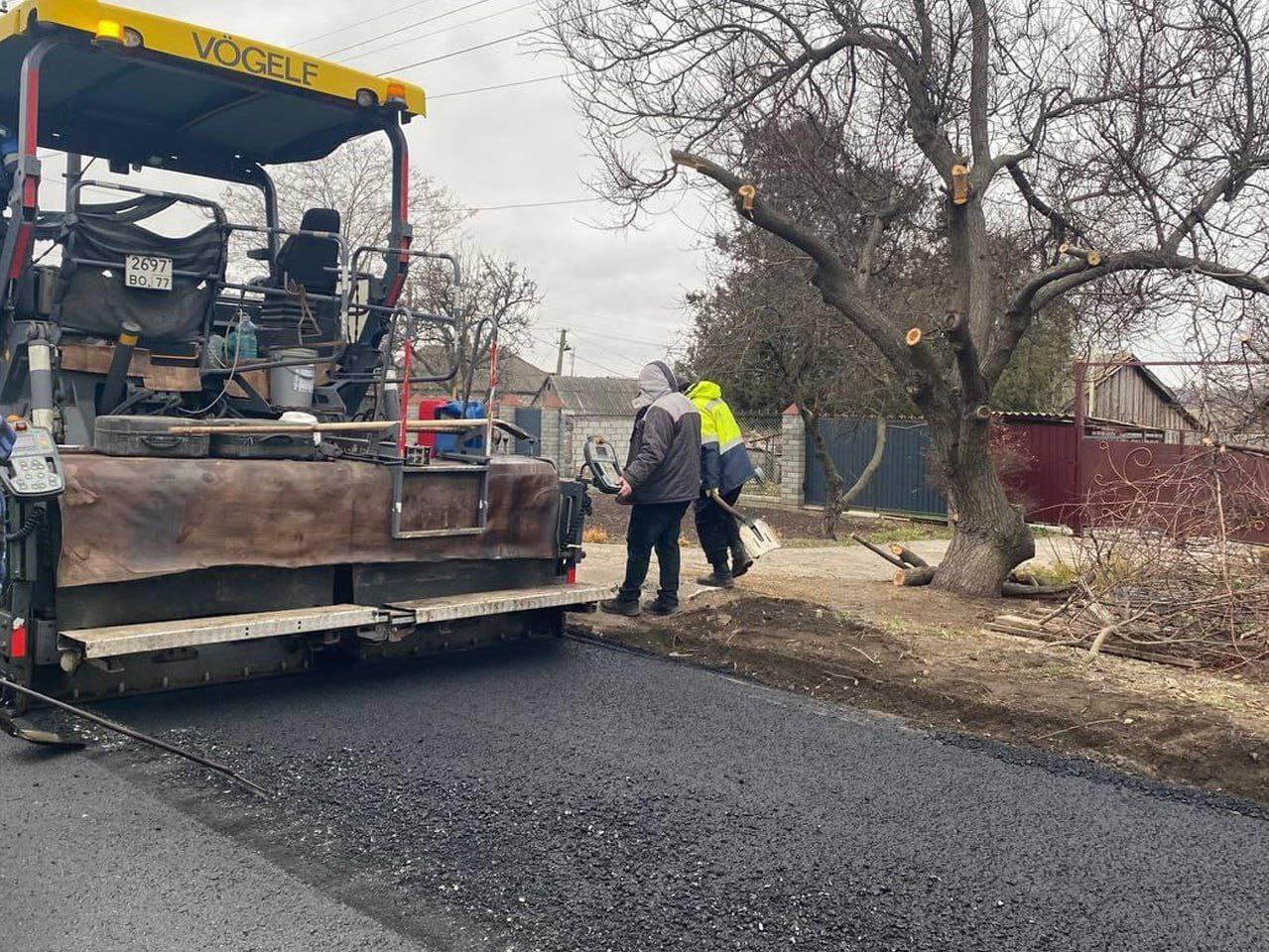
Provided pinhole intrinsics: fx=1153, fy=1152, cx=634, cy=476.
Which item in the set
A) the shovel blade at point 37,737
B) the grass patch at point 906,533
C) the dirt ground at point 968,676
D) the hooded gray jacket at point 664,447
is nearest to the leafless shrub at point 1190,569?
the dirt ground at point 968,676

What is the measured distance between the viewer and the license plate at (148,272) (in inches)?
218

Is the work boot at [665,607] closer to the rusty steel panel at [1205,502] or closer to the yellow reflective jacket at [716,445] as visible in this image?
the yellow reflective jacket at [716,445]

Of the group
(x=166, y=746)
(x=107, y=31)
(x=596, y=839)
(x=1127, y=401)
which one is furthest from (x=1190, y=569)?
(x=1127, y=401)

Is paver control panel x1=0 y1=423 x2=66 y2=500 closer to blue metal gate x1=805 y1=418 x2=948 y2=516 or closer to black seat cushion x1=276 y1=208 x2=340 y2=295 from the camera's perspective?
black seat cushion x1=276 y1=208 x2=340 y2=295

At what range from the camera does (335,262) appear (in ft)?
21.9

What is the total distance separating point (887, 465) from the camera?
1816cm

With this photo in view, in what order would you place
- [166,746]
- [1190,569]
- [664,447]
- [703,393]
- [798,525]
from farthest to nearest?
[798,525] < [703,393] < [664,447] < [1190,569] < [166,746]

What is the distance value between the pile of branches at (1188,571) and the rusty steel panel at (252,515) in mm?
3612

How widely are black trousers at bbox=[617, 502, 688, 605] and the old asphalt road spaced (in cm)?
212

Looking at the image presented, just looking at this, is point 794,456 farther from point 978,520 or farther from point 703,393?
point 703,393

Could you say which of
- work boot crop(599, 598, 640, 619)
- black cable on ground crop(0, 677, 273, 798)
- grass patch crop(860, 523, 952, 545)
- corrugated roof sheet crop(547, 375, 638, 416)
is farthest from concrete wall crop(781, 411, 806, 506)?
corrugated roof sheet crop(547, 375, 638, 416)

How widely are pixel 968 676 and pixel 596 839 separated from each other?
9.34 feet

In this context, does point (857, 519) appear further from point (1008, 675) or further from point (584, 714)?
point (584, 714)

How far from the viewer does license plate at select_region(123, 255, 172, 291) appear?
554cm
